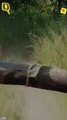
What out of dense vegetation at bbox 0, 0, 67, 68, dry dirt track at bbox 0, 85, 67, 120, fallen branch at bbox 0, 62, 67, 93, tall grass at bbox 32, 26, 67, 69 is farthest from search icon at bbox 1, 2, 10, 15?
dry dirt track at bbox 0, 85, 67, 120

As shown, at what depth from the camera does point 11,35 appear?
5109 mm

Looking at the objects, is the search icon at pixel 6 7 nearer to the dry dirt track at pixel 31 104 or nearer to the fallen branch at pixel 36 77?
the fallen branch at pixel 36 77

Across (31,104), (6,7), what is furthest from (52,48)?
(6,7)

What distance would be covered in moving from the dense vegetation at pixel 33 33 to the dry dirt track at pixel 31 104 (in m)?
0.82

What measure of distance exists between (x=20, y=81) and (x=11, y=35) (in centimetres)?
219

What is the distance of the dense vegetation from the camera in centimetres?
390

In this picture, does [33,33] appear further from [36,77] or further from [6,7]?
[36,77]

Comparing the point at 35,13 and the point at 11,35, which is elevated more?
the point at 35,13

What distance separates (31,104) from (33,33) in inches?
76.8

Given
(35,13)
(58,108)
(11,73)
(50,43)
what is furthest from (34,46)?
(58,108)

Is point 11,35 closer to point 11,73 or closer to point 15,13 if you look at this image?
Result: point 15,13

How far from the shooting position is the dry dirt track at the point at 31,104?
2.81 m

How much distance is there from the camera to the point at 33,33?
4711 mm

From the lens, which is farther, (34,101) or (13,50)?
(13,50)
